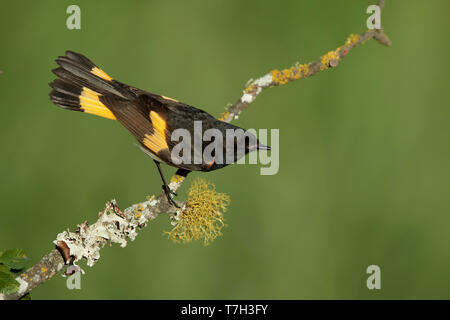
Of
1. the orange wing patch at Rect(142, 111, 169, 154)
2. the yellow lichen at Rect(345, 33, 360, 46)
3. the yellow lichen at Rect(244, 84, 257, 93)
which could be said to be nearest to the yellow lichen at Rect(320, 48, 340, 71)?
the yellow lichen at Rect(345, 33, 360, 46)

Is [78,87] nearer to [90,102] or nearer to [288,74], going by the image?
[90,102]

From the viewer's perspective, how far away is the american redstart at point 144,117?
2.39 metres

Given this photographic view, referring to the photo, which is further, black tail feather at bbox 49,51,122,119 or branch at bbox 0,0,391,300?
black tail feather at bbox 49,51,122,119

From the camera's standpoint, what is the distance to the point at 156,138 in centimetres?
241

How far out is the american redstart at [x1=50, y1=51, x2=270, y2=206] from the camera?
2.39 meters

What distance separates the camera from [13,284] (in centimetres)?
164

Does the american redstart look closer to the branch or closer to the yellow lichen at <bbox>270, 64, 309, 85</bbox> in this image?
the branch

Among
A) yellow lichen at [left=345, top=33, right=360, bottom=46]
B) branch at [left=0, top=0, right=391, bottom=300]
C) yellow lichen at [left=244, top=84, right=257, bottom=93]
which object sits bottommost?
branch at [left=0, top=0, right=391, bottom=300]

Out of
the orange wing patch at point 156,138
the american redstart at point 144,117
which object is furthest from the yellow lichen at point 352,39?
the orange wing patch at point 156,138

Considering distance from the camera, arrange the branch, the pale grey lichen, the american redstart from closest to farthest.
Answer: the branch
the pale grey lichen
the american redstart

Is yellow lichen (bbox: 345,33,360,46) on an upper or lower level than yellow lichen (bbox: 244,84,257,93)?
upper

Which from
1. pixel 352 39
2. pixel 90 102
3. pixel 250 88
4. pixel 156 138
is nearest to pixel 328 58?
pixel 352 39

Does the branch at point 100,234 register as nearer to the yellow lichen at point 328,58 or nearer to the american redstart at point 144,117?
the yellow lichen at point 328,58
